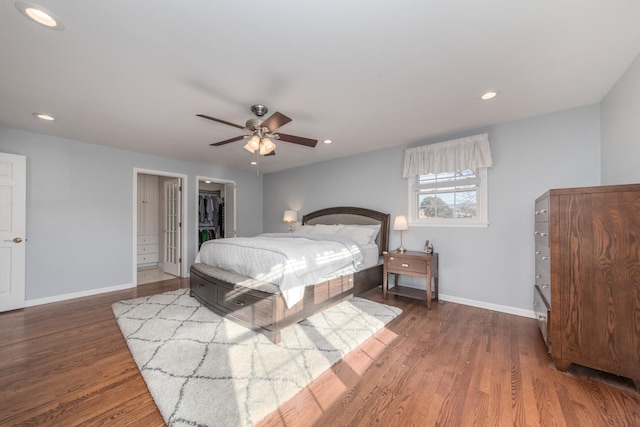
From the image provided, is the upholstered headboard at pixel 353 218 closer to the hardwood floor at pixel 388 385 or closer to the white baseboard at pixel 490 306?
the white baseboard at pixel 490 306

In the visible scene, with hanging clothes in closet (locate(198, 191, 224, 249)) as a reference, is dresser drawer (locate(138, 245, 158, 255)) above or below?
below

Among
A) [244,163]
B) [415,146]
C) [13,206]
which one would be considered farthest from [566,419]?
[13,206]

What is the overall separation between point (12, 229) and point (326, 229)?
4.30 m

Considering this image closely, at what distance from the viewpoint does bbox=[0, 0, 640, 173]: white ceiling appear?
58.2 inches

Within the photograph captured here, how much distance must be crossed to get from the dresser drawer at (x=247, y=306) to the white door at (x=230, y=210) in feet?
10.3

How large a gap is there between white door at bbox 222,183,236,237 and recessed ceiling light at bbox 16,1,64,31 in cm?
435

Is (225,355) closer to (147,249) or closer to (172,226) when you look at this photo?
(172,226)

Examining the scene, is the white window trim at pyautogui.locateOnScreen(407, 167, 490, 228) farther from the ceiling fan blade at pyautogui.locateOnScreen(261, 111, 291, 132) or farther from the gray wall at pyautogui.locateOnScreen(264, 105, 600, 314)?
the ceiling fan blade at pyautogui.locateOnScreen(261, 111, 291, 132)

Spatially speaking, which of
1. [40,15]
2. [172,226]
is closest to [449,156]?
[40,15]

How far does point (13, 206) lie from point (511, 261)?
6.38m

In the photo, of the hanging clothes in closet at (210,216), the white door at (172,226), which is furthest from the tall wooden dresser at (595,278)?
the hanging clothes in closet at (210,216)

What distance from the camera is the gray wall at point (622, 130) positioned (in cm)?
196

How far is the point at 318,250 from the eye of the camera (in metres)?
3.02

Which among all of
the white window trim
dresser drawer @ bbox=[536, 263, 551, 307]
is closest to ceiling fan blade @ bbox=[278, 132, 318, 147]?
the white window trim
